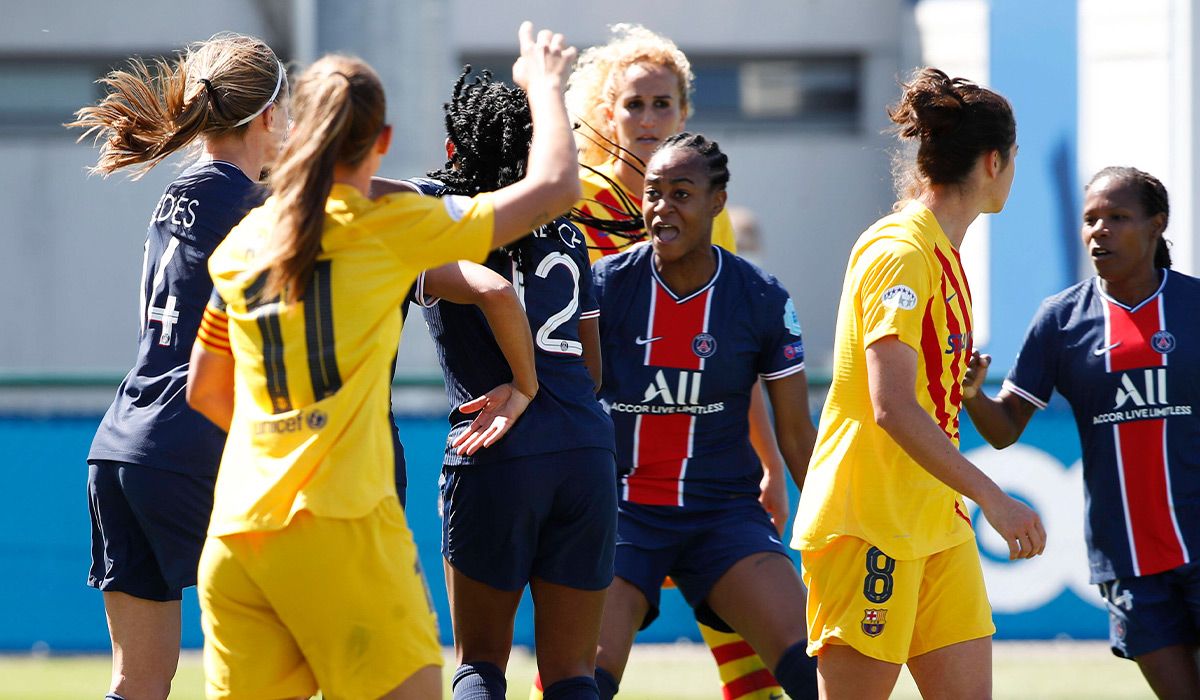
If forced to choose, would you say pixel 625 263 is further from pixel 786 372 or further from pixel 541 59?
pixel 541 59

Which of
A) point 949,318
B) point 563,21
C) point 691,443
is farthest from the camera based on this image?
point 563,21

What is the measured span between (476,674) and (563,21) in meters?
12.2

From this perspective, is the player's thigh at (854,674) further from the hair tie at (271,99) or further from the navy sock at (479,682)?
the hair tie at (271,99)

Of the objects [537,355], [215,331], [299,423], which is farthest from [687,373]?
[299,423]

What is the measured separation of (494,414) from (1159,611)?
2.29 m

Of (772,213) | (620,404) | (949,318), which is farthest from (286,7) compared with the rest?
(949,318)

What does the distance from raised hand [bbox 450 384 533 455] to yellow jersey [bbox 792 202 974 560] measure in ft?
2.50

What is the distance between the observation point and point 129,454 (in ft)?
12.6

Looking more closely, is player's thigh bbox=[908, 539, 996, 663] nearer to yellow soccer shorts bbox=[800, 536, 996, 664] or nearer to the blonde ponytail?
yellow soccer shorts bbox=[800, 536, 996, 664]

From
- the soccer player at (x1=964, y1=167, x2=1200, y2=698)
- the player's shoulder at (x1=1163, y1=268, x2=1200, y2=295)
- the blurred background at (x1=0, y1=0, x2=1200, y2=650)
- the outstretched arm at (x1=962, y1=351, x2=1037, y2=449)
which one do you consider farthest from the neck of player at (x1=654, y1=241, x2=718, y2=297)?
the blurred background at (x1=0, y1=0, x2=1200, y2=650)

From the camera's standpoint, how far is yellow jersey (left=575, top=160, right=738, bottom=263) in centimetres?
518

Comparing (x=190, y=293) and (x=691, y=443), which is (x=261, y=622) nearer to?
(x=190, y=293)

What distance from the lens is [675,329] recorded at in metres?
4.66

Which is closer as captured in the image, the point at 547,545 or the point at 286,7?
the point at 547,545
